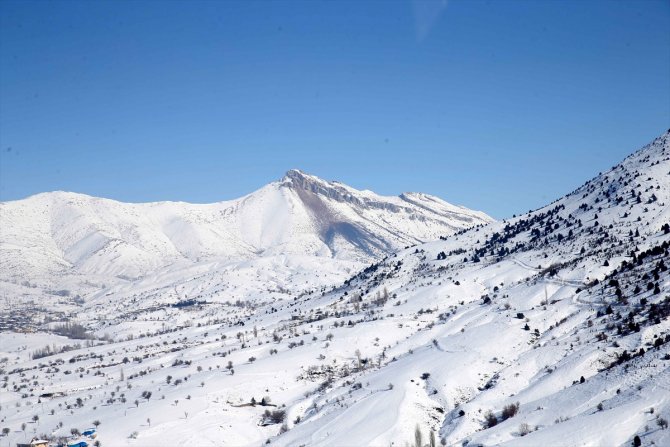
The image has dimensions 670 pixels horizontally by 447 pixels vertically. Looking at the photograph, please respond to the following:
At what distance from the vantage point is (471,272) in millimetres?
123375

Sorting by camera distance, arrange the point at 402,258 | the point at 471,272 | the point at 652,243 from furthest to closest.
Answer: the point at 402,258 → the point at 471,272 → the point at 652,243

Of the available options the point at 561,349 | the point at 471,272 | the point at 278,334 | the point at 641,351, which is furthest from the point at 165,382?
the point at 471,272

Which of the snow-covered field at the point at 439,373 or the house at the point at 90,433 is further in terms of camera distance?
the house at the point at 90,433

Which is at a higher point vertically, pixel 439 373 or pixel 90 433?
pixel 90 433

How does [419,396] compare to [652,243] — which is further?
[652,243]

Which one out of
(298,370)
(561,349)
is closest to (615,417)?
(561,349)

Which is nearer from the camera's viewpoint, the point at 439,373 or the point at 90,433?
the point at 90,433

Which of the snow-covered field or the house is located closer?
the snow-covered field

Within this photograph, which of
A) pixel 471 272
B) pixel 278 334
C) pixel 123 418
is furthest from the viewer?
pixel 471 272

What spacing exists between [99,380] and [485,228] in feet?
456

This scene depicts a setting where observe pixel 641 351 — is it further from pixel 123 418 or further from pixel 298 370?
pixel 123 418

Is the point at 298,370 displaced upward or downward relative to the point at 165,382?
Result: downward

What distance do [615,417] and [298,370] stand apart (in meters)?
46.6

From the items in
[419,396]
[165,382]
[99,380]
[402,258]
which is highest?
[402,258]
